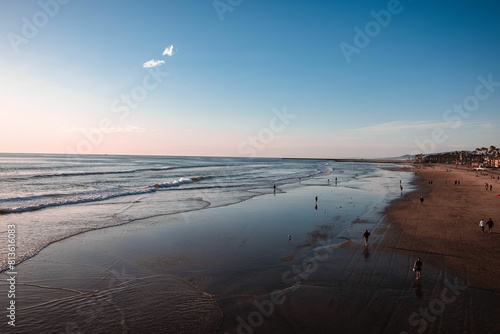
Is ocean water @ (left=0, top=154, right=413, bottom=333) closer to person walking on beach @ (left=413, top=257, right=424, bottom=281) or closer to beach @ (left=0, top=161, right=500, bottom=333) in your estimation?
beach @ (left=0, top=161, right=500, bottom=333)

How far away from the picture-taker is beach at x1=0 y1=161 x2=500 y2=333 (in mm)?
9969

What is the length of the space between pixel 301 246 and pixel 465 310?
8.70 m

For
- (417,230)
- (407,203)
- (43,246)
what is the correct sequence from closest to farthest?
1. (43,246)
2. (417,230)
3. (407,203)

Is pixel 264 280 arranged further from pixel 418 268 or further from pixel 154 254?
pixel 154 254

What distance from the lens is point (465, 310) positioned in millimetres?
10648

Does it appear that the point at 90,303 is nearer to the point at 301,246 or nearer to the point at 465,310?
the point at 301,246

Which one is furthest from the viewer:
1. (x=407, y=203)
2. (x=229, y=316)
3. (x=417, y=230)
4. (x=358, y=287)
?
(x=407, y=203)

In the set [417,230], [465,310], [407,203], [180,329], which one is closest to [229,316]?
[180,329]

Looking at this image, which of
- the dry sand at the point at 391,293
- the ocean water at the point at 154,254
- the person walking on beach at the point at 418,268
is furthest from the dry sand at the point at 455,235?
the ocean water at the point at 154,254

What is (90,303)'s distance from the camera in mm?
11062

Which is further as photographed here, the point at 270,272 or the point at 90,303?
the point at 270,272

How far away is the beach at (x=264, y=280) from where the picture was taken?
9969 mm

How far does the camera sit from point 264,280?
1316cm

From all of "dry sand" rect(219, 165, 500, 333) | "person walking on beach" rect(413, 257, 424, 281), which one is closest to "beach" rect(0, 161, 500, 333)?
"dry sand" rect(219, 165, 500, 333)
